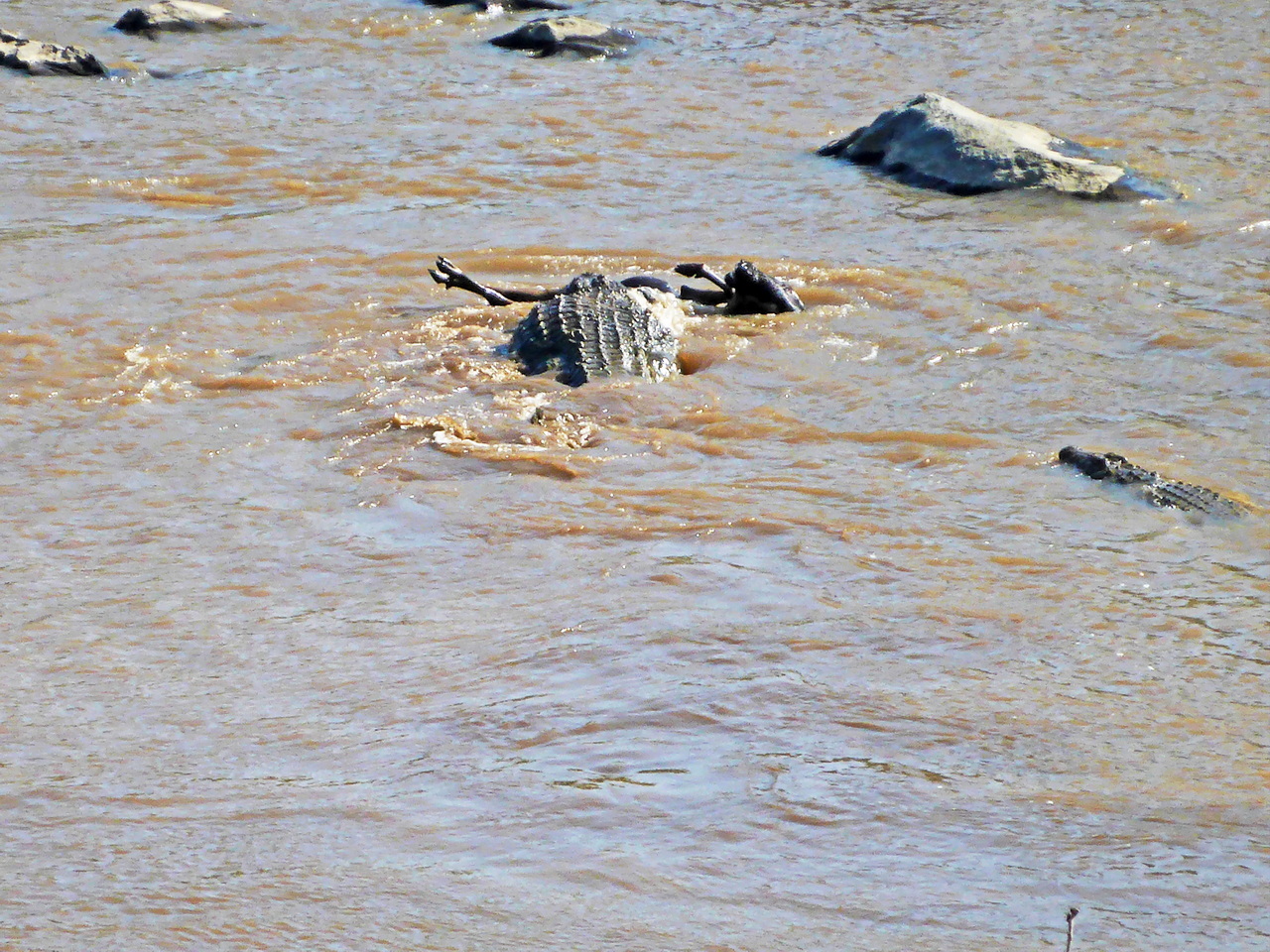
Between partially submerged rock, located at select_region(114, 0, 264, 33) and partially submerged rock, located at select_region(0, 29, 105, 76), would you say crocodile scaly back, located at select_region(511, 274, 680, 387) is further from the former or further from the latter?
partially submerged rock, located at select_region(114, 0, 264, 33)

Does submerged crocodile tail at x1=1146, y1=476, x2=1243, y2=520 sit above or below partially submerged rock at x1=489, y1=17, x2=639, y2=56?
below

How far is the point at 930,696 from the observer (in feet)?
12.4

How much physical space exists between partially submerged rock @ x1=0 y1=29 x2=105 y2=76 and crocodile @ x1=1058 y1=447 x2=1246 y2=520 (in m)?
9.99

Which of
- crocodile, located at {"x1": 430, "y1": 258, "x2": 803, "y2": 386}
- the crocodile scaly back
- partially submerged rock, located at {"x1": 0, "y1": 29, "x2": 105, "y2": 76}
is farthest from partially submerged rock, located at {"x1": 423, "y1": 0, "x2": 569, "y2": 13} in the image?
the crocodile scaly back

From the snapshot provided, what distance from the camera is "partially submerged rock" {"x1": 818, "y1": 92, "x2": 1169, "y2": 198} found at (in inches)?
370

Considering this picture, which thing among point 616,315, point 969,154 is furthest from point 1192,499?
point 969,154

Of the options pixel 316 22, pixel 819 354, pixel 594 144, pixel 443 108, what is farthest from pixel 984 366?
pixel 316 22

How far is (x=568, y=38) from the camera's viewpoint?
44.3 ft

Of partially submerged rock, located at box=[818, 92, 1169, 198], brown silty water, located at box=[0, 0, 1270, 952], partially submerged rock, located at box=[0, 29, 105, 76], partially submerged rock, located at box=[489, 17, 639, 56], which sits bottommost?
brown silty water, located at box=[0, 0, 1270, 952]

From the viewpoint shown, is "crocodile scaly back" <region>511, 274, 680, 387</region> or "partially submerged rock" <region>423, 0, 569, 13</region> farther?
"partially submerged rock" <region>423, 0, 569, 13</region>

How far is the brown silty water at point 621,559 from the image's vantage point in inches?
116

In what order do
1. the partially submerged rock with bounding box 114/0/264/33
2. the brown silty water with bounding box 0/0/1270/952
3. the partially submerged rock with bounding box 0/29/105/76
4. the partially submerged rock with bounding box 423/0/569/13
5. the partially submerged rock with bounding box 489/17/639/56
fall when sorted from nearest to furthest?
the brown silty water with bounding box 0/0/1270/952 < the partially submerged rock with bounding box 0/29/105/76 < the partially submerged rock with bounding box 489/17/639/56 < the partially submerged rock with bounding box 114/0/264/33 < the partially submerged rock with bounding box 423/0/569/13

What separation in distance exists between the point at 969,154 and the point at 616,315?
12.6 feet

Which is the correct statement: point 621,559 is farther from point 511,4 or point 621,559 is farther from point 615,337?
point 511,4
